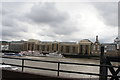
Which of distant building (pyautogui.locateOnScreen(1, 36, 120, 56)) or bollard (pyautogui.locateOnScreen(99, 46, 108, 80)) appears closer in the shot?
bollard (pyautogui.locateOnScreen(99, 46, 108, 80))

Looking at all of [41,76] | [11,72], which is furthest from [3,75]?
[41,76]

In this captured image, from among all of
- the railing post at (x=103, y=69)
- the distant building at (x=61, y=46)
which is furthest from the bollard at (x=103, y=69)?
the distant building at (x=61, y=46)

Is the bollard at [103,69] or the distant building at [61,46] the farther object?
the distant building at [61,46]

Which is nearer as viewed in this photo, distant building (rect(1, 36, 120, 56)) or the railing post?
the railing post

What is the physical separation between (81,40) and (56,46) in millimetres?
21632

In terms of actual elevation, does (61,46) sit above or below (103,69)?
below

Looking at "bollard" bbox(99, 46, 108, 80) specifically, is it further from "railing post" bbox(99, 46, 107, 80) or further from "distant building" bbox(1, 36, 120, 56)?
"distant building" bbox(1, 36, 120, 56)

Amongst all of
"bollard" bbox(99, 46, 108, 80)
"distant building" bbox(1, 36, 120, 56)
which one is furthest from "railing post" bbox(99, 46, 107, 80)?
"distant building" bbox(1, 36, 120, 56)

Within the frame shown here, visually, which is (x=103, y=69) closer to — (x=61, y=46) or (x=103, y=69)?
(x=103, y=69)

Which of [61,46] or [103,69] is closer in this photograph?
[103,69]

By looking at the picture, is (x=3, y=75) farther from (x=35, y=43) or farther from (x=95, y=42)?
(x=35, y=43)

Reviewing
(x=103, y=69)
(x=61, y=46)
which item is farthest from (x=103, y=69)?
(x=61, y=46)

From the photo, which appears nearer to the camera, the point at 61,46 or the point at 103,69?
the point at 103,69

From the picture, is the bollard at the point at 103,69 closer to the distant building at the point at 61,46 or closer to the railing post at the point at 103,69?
the railing post at the point at 103,69
